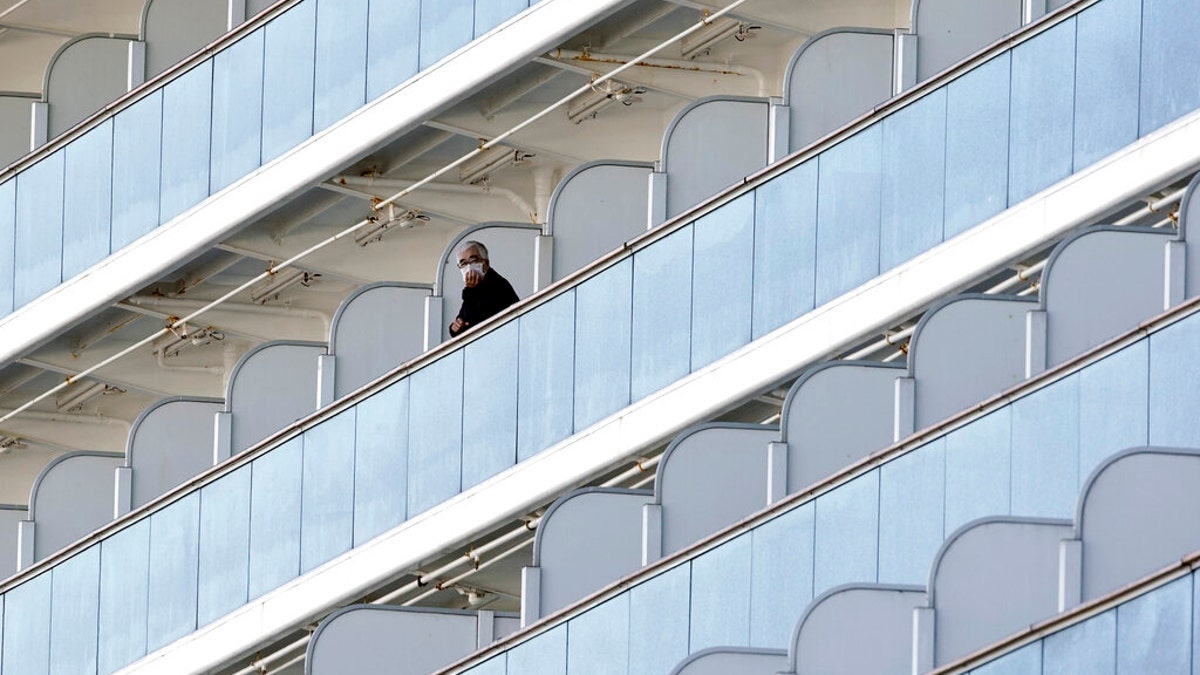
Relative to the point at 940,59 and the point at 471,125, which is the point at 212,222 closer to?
the point at 471,125

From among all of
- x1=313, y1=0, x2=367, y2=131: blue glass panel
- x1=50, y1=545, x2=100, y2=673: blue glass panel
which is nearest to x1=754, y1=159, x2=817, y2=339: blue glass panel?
x1=313, y1=0, x2=367, y2=131: blue glass panel

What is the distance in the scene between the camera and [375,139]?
1229 inches

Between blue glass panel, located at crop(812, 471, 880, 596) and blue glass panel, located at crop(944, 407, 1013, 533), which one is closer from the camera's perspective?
blue glass panel, located at crop(944, 407, 1013, 533)

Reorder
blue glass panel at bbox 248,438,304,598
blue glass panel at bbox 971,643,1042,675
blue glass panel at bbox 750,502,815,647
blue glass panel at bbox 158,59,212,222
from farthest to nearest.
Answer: blue glass panel at bbox 158,59,212,222 → blue glass panel at bbox 248,438,304,598 → blue glass panel at bbox 750,502,815,647 → blue glass panel at bbox 971,643,1042,675

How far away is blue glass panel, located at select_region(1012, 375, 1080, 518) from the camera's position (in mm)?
24172

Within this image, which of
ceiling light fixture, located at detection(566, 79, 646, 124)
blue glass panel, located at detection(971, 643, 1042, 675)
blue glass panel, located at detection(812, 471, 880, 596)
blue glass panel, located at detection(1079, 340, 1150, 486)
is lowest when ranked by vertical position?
blue glass panel, located at detection(971, 643, 1042, 675)

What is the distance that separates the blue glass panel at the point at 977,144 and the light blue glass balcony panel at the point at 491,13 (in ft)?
15.9

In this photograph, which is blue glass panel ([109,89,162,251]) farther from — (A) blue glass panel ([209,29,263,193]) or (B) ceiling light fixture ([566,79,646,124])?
(B) ceiling light fixture ([566,79,646,124])

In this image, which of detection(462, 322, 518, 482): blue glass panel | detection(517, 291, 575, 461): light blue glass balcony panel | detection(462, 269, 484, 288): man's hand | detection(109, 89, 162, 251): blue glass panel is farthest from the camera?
detection(109, 89, 162, 251): blue glass panel

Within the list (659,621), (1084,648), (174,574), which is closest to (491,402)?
(174,574)

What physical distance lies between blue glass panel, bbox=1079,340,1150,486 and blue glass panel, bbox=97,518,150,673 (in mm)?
8214

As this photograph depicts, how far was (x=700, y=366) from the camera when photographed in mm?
27953

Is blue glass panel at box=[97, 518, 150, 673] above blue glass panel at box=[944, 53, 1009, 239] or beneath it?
beneath

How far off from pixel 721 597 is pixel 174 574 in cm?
554
